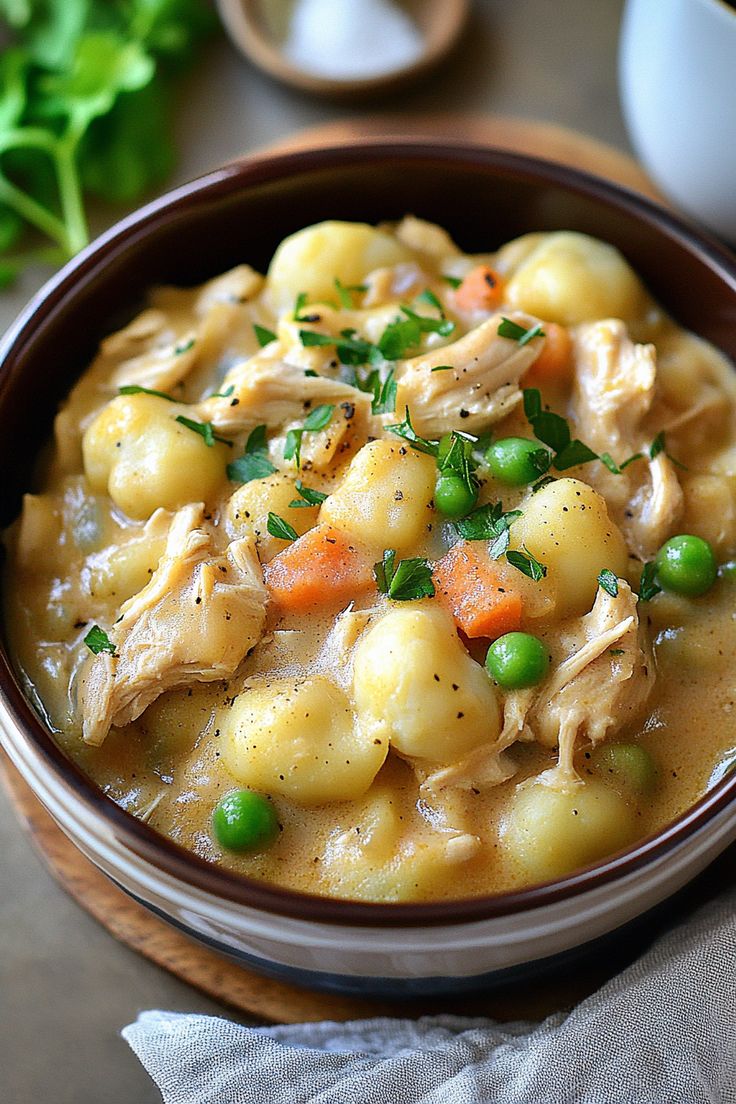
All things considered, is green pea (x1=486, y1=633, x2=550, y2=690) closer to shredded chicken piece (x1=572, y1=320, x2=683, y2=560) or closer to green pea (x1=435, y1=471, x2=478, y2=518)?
green pea (x1=435, y1=471, x2=478, y2=518)

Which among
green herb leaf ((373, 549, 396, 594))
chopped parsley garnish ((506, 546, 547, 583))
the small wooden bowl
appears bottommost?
green herb leaf ((373, 549, 396, 594))

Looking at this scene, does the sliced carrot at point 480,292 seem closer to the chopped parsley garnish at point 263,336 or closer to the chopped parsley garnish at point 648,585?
the chopped parsley garnish at point 263,336

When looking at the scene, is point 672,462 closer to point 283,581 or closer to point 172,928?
point 283,581

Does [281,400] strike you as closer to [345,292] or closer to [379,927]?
[345,292]

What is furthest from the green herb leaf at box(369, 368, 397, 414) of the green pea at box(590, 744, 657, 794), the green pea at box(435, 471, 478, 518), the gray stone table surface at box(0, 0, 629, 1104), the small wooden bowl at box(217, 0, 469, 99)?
the small wooden bowl at box(217, 0, 469, 99)

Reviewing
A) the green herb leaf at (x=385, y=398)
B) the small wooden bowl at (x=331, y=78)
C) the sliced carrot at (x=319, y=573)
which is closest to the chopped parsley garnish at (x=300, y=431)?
the green herb leaf at (x=385, y=398)
